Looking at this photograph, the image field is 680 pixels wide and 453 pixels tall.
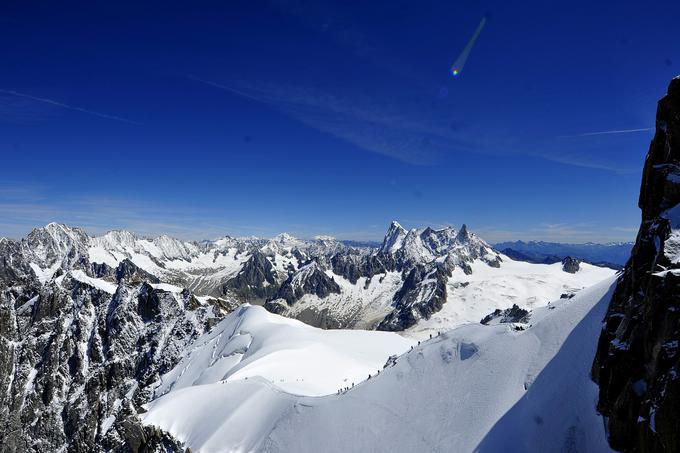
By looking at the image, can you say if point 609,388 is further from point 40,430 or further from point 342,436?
point 40,430

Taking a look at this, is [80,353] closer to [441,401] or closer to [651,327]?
[441,401]

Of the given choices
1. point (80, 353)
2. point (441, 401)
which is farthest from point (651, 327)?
point (80, 353)

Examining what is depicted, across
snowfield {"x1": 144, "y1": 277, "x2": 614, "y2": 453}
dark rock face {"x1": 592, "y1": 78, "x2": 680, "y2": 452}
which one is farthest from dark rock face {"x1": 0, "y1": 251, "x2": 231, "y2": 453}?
dark rock face {"x1": 592, "y1": 78, "x2": 680, "y2": 452}

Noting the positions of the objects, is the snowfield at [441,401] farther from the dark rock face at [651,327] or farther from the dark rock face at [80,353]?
the dark rock face at [80,353]

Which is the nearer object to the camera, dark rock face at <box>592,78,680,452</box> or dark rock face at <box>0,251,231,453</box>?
dark rock face at <box>592,78,680,452</box>

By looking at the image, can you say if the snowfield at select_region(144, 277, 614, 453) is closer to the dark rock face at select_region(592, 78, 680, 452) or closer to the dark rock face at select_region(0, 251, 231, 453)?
the dark rock face at select_region(592, 78, 680, 452)
